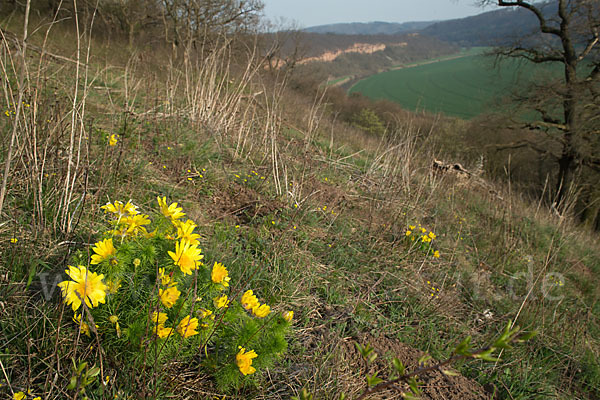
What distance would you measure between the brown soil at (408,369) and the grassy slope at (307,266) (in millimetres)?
47

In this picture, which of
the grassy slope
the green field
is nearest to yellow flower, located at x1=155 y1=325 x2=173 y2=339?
the grassy slope

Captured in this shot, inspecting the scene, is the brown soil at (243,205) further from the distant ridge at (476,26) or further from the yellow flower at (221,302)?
the distant ridge at (476,26)

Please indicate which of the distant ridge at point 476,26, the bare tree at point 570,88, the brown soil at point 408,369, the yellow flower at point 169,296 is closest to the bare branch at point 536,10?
the bare tree at point 570,88

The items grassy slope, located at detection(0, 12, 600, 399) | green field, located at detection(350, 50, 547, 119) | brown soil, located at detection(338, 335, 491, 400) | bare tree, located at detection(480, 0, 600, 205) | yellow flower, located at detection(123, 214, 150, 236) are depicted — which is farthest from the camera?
green field, located at detection(350, 50, 547, 119)

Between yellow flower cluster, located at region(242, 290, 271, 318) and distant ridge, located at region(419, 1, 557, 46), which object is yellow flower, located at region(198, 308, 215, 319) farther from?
distant ridge, located at region(419, 1, 557, 46)

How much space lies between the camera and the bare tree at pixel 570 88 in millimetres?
12109

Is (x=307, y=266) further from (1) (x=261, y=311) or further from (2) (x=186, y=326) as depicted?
(2) (x=186, y=326)

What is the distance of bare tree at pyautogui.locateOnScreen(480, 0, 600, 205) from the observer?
39.7 ft

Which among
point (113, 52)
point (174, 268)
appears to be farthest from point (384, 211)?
point (113, 52)

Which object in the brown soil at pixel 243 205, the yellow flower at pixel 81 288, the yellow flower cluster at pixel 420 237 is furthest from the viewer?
the yellow flower cluster at pixel 420 237

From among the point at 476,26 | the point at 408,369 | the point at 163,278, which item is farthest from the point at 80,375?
the point at 476,26

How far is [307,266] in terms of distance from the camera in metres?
2.38

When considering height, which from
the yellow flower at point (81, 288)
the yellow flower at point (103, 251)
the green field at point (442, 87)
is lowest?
the yellow flower at point (81, 288)

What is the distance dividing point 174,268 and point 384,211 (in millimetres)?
2693
